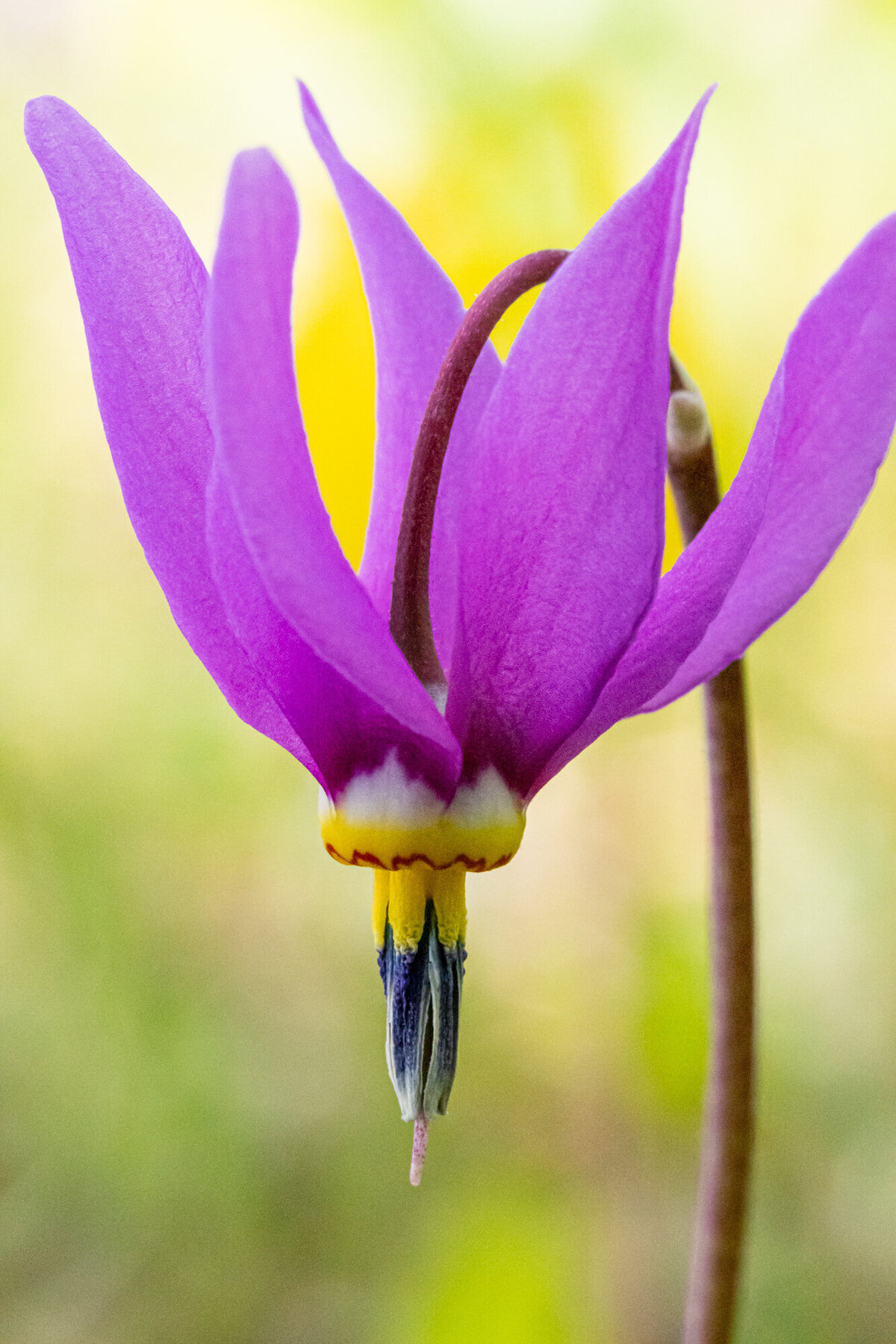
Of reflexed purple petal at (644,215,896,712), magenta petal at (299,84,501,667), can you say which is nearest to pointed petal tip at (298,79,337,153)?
magenta petal at (299,84,501,667)

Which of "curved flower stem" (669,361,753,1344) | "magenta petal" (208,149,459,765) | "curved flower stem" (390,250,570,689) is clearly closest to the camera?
"magenta petal" (208,149,459,765)

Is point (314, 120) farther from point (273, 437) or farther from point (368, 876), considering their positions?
point (368, 876)

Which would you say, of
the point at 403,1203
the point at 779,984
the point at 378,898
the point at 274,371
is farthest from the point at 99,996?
the point at 274,371

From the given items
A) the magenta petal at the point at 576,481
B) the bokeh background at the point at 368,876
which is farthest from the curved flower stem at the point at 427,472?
the bokeh background at the point at 368,876

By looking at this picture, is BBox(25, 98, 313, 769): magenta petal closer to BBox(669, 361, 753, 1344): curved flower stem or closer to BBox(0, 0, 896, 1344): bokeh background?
BBox(669, 361, 753, 1344): curved flower stem

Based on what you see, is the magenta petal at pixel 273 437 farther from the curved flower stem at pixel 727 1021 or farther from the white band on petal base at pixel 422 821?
the curved flower stem at pixel 727 1021
